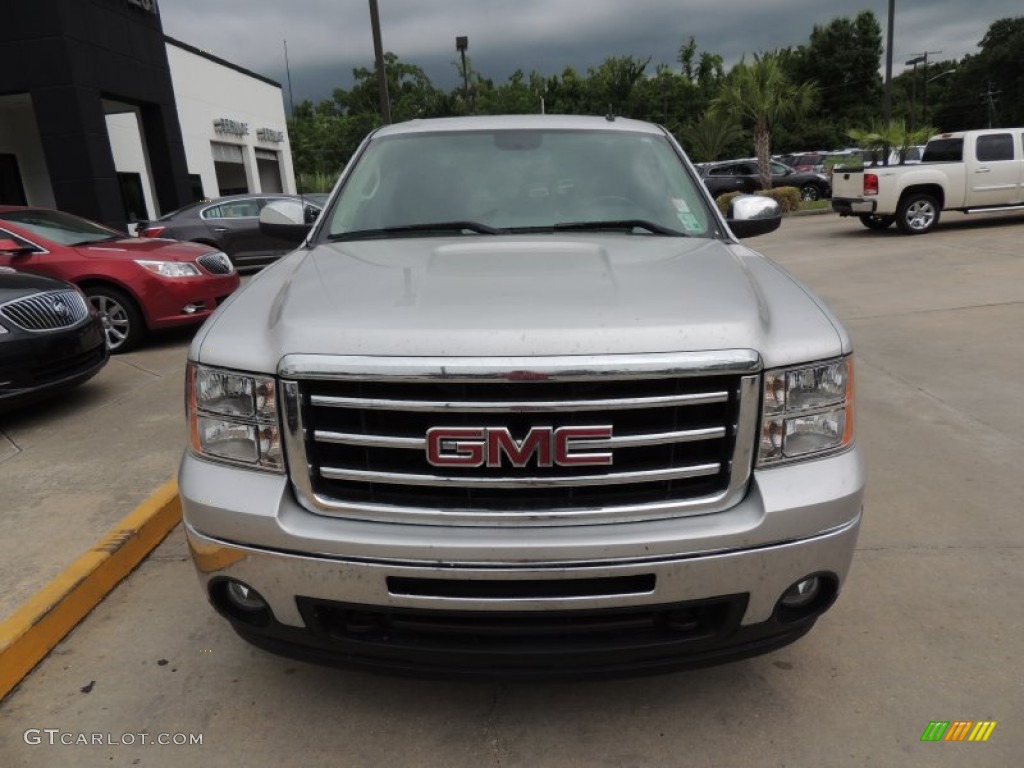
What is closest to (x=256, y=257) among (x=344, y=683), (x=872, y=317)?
(x=872, y=317)

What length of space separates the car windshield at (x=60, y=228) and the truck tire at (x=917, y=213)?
12858 mm

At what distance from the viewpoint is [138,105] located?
1666 centimetres

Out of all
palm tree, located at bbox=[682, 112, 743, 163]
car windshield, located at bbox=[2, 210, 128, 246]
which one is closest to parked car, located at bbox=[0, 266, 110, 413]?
car windshield, located at bbox=[2, 210, 128, 246]

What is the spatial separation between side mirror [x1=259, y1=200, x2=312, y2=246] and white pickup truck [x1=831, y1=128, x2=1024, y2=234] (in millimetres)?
13048

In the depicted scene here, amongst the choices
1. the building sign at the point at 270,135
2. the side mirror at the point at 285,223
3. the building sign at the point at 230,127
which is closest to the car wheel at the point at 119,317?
the side mirror at the point at 285,223

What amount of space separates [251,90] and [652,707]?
102 ft

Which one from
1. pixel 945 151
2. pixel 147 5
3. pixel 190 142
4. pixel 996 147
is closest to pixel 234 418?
pixel 945 151

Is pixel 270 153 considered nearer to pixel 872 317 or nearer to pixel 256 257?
pixel 256 257

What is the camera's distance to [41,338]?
509 cm

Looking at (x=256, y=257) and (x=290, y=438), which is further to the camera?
(x=256, y=257)

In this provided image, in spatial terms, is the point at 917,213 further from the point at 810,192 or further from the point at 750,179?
the point at 810,192

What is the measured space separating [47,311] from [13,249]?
1.92m

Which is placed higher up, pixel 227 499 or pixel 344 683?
pixel 227 499

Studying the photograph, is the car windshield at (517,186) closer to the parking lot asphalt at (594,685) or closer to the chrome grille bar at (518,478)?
the chrome grille bar at (518,478)
